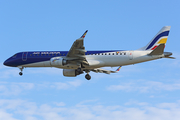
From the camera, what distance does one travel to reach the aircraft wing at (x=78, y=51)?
40.2 meters

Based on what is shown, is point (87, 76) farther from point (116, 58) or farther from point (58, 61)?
point (58, 61)

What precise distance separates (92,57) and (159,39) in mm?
10358

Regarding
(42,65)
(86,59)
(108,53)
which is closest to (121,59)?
(108,53)

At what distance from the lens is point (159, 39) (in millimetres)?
44969

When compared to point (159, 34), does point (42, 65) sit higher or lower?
lower

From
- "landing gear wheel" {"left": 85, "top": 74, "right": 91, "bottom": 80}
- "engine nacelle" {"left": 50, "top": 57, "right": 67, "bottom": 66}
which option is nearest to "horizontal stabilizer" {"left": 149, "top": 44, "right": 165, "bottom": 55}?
"landing gear wheel" {"left": 85, "top": 74, "right": 91, "bottom": 80}

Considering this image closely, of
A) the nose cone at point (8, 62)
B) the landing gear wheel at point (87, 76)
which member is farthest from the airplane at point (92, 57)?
the landing gear wheel at point (87, 76)

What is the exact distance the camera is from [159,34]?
45.1 m

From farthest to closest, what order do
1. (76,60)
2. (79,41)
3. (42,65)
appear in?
(42,65) < (76,60) < (79,41)

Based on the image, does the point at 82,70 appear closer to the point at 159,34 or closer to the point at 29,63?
the point at 29,63

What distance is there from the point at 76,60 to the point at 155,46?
11950 millimetres

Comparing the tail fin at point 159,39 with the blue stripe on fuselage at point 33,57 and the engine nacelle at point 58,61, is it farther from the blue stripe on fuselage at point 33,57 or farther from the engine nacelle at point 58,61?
the engine nacelle at point 58,61

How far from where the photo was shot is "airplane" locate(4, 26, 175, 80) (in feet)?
140

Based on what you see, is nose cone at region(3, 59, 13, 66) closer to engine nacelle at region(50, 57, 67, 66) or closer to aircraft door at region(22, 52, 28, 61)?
aircraft door at region(22, 52, 28, 61)
